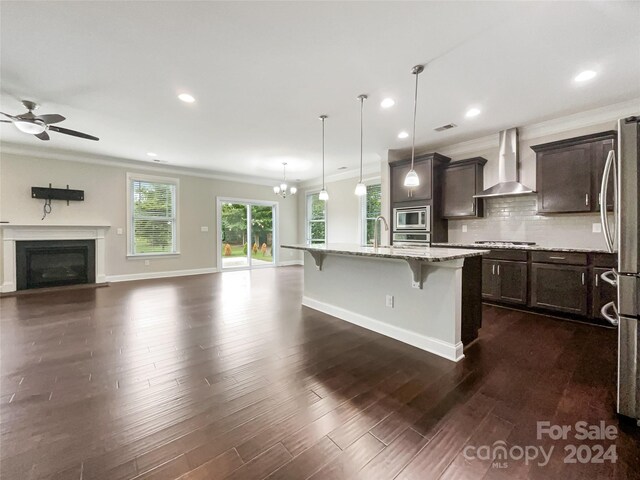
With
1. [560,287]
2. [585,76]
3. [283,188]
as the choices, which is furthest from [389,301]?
[283,188]

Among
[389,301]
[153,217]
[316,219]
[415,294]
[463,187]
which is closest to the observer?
[415,294]

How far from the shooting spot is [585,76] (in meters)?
2.73

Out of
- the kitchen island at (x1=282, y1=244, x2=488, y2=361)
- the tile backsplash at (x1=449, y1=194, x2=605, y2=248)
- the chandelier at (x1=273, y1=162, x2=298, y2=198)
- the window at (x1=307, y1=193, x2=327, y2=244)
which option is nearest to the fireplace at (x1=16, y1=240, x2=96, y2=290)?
the chandelier at (x1=273, y1=162, x2=298, y2=198)

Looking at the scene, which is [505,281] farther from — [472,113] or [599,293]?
[472,113]

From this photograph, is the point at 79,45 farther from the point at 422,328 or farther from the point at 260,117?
the point at 422,328

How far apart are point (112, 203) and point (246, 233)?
130 inches

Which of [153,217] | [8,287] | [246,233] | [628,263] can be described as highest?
[153,217]

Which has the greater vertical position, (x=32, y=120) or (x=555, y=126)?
(x=555, y=126)

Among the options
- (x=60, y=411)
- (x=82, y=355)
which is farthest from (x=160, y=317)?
(x=60, y=411)

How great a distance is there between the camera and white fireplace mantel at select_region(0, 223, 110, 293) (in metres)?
4.85

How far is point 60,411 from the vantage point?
1626mm

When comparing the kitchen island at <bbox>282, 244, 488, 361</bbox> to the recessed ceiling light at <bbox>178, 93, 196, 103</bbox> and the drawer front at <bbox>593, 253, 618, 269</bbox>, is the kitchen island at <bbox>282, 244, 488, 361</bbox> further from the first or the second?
the recessed ceiling light at <bbox>178, 93, 196, 103</bbox>

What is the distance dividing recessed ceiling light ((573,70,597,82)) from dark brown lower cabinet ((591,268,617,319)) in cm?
217

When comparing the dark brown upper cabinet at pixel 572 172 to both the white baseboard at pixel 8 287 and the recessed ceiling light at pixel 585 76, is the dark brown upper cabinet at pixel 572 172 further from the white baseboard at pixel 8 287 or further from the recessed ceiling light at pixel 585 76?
the white baseboard at pixel 8 287
